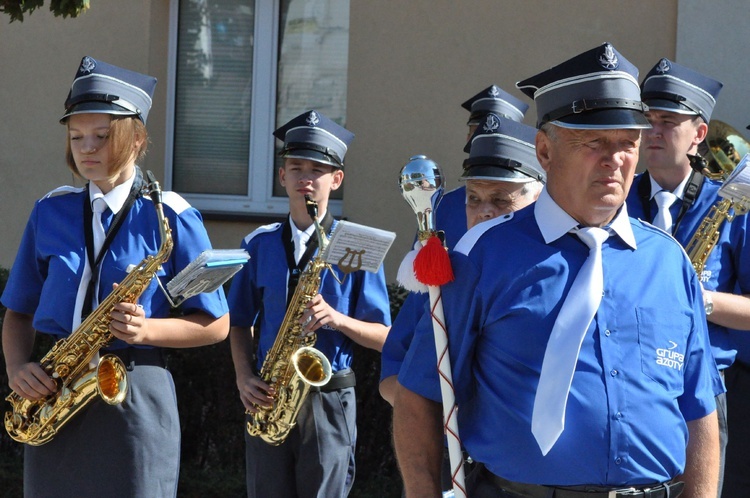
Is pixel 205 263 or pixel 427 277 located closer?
pixel 427 277

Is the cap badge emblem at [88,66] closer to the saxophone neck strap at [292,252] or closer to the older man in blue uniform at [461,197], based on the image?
the saxophone neck strap at [292,252]

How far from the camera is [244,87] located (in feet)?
30.2

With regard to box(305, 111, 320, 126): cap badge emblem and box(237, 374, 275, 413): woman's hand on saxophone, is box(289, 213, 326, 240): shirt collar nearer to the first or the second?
box(305, 111, 320, 126): cap badge emblem

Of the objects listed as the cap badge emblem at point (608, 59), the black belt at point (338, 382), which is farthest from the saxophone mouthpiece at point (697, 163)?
the black belt at point (338, 382)

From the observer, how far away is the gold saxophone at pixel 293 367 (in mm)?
5062

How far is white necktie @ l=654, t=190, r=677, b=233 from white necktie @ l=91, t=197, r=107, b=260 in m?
2.22

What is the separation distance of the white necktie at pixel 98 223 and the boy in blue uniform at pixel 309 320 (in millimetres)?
1126

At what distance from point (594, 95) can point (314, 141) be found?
2540mm

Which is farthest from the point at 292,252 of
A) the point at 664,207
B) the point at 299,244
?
the point at 664,207

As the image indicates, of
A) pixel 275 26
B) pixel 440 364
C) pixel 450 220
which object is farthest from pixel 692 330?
pixel 275 26

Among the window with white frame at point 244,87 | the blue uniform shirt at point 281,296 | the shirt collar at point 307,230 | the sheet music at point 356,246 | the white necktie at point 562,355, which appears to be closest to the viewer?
the white necktie at point 562,355

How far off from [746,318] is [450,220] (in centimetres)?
126

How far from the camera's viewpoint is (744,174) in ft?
13.9

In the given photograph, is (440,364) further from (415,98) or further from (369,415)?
(415,98)
